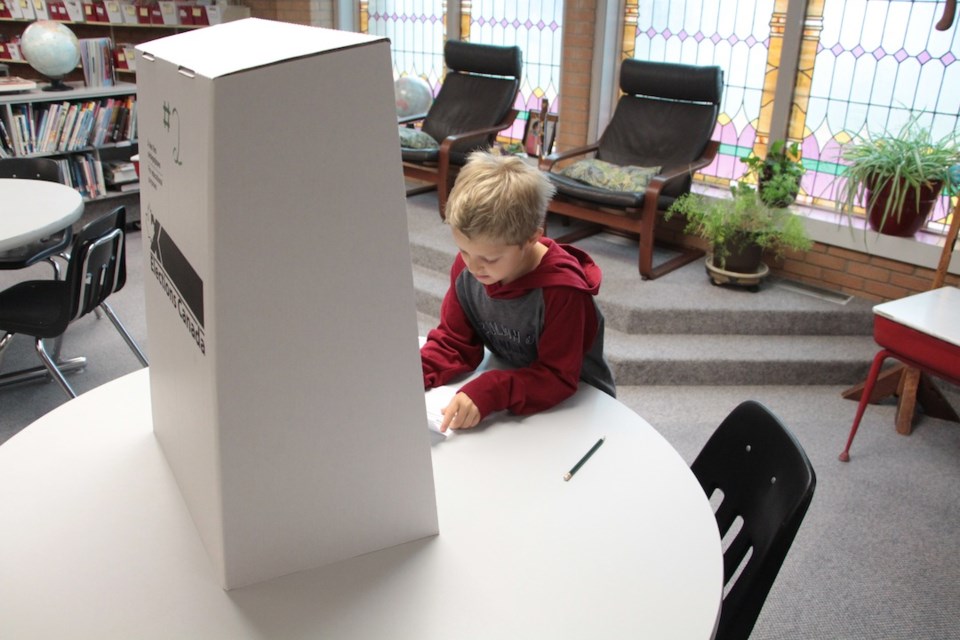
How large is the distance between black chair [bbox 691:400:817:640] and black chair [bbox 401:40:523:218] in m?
3.19

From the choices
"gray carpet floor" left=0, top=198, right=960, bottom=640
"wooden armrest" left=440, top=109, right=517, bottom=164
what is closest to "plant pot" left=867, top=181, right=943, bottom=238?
"gray carpet floor" left=0, top=198, right=960, bottom=640

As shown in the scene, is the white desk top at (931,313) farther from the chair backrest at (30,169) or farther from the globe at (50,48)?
the globe at (50,48)

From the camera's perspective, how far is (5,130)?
4.30 metres

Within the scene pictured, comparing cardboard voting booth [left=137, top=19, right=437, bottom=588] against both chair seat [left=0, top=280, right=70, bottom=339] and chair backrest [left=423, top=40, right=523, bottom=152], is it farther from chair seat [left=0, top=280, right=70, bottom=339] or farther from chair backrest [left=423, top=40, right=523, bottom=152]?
chair backrest [left=423, top=40, right=523, bottom=152]

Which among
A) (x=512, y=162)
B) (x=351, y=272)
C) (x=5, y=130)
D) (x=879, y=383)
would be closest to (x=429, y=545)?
(x=351, y=272)

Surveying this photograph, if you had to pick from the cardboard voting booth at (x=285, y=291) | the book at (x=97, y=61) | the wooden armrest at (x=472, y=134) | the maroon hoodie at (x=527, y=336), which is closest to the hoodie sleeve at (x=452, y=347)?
the maroon hoodie at (x=527, y=336)

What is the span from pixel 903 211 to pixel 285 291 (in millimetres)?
3212

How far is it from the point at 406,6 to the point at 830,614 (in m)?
4.98

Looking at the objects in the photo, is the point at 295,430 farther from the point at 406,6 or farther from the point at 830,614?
the point at 406,6

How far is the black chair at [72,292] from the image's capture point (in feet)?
7.88

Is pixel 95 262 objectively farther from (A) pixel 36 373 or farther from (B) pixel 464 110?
(B) pixel 464 110

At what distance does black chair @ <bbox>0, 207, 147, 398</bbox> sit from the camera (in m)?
2.40

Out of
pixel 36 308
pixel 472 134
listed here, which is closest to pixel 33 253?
pixel 36 308

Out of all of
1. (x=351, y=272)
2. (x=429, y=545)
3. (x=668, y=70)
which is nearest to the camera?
(x=351, y=272)
